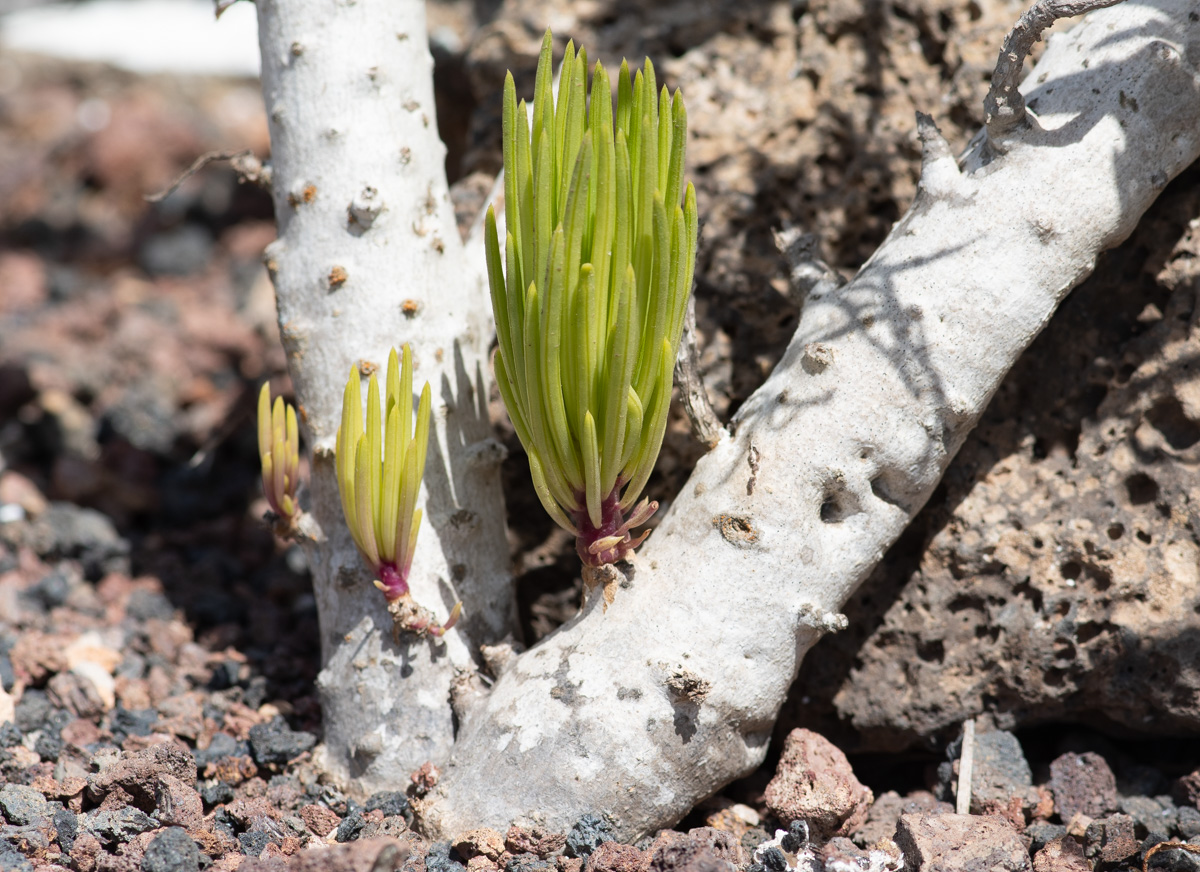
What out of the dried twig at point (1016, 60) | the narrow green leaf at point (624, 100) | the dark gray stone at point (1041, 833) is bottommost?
the dark gray stone at point (1041, 833)

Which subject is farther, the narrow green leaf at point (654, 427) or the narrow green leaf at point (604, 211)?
the narrow green leaf at point (654, 427)

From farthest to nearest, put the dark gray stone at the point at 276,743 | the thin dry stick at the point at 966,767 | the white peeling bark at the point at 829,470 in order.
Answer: the dark gray stone at the point at 276,743, the thin dry stick at the point at 966,767, the white peeling bark at the point at 829,470

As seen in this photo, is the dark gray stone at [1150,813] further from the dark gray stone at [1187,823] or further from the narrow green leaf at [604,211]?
the narrow green leaf at [604,211]

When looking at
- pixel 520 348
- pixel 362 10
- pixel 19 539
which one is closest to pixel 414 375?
pixel 520 348

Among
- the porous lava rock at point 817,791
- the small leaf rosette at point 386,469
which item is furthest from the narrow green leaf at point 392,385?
the porous lava rock at point 817,791

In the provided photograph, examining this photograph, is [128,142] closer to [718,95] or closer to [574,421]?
[718,95]

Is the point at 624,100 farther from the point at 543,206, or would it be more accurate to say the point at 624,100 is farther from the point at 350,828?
the point at 350,828

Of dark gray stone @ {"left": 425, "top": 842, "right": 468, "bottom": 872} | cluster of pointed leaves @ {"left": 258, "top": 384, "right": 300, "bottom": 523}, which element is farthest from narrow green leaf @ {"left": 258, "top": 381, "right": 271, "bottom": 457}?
dark gray stone @ {"left": 425, "top": 842, "right": 468, "bottom": 872}
